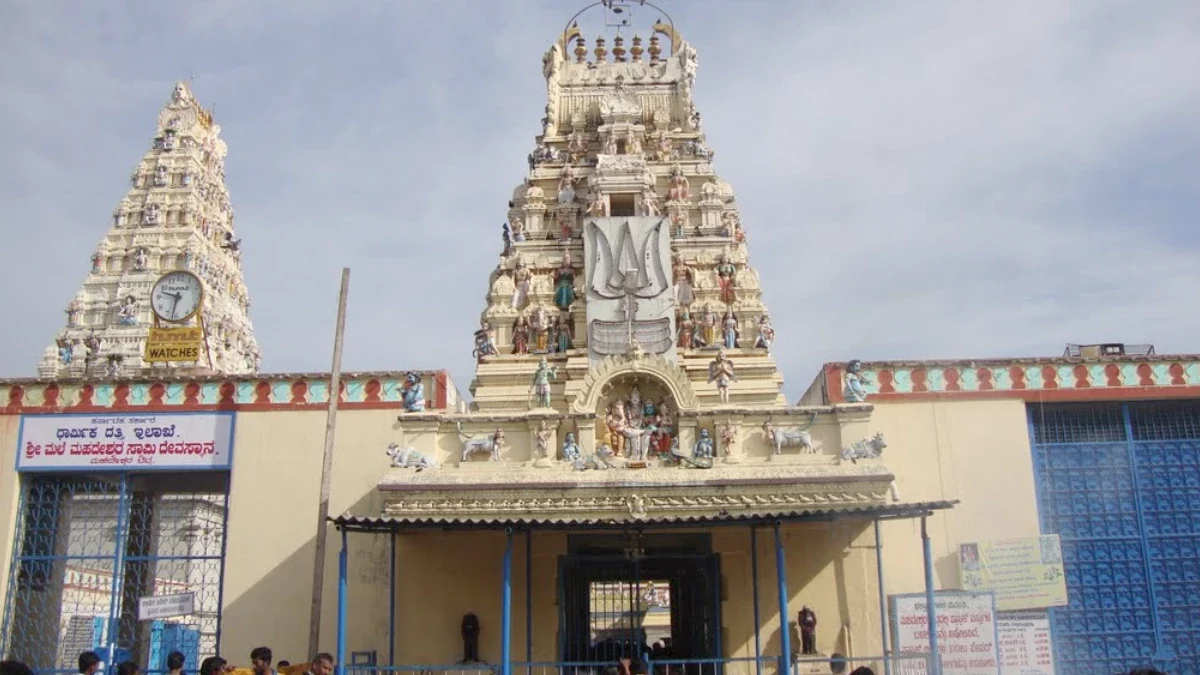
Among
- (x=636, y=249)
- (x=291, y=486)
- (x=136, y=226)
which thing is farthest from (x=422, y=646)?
(x=136, y=226)

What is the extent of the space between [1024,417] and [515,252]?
1096cm

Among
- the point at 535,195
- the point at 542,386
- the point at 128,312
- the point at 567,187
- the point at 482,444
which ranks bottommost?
the point at 482,444

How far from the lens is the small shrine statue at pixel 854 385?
59.1 ft

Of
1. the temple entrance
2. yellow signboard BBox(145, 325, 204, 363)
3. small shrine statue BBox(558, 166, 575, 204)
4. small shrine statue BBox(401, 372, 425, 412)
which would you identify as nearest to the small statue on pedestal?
the temple entrance

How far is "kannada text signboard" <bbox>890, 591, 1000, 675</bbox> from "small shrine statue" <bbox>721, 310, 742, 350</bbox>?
Result: 6.05m

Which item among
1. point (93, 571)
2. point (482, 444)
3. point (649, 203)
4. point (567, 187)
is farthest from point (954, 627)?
point (93, 571)

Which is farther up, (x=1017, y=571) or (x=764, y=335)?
(x=764, y=335)

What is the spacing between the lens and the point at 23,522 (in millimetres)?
19562

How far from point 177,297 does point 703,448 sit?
42.1 ft

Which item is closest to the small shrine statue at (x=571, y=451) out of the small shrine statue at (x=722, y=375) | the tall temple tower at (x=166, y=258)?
the small shrine statue at (x=722, y=375)

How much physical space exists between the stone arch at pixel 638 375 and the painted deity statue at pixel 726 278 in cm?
364

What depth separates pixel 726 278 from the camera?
21.7 metres

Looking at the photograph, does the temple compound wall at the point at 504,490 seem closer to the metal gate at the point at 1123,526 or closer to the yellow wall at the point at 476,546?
the yellow wall at the point at 476,546

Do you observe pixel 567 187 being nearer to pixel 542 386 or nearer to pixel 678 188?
pixel 678 188
